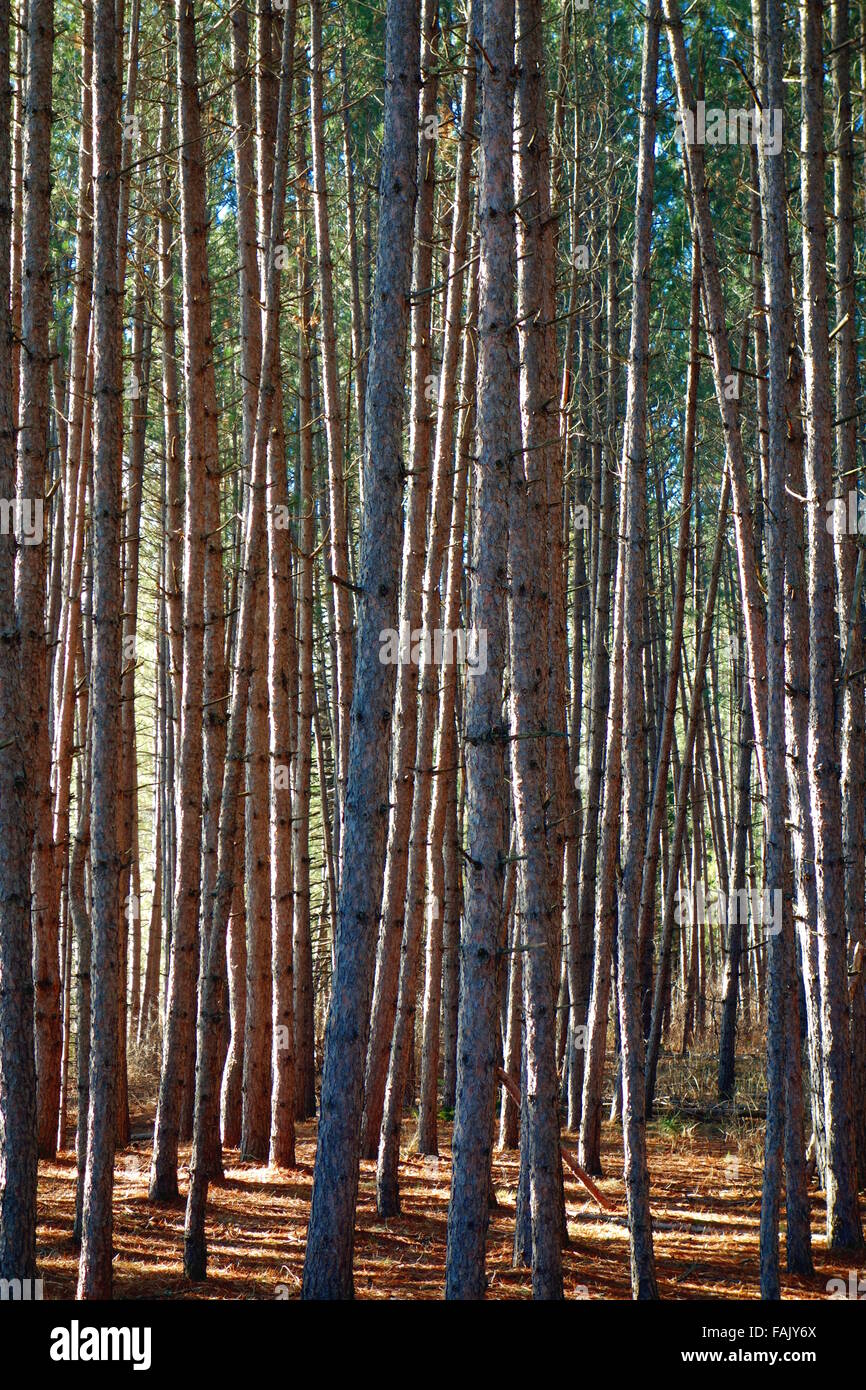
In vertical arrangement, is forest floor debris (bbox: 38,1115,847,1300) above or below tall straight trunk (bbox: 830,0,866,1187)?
below

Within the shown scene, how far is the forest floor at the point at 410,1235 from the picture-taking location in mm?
5883

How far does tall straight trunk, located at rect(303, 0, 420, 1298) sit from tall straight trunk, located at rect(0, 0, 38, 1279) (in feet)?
3.23

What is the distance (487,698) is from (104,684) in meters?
1.53

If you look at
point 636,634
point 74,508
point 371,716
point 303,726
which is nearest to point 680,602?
point 303,726

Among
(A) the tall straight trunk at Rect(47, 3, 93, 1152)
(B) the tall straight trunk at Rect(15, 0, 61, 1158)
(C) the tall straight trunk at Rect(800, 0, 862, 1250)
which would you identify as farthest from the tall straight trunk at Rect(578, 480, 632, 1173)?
(B) the tall straight trunk at Rect(15, 0, 61, 1158)

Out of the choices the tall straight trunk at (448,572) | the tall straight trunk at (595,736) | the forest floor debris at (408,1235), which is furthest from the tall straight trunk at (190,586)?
the tall straight trunk at (595,736)

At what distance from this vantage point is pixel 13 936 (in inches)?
172

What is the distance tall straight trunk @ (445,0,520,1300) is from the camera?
4402 mm

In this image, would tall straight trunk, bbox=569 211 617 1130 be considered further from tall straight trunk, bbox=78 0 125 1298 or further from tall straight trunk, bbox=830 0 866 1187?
tall straight trunk, bbox=78 0 125 1298

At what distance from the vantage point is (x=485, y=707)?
14.9 feet

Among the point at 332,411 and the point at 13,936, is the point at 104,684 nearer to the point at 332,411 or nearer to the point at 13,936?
the point at 13,936

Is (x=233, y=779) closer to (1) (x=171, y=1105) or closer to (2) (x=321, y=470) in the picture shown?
(1) (x=171, y=1105)

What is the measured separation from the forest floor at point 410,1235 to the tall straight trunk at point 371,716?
1593 millimetres
